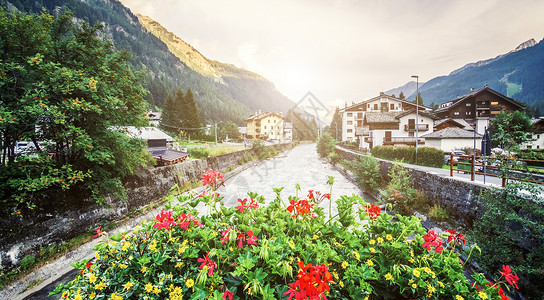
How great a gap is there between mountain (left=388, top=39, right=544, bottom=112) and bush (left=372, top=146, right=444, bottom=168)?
15403 cm

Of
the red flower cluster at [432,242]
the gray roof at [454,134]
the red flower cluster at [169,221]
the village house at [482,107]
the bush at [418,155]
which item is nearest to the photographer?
the red flower cluster at [432,242]

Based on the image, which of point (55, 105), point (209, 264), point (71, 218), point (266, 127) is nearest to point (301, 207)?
point (209, 264)

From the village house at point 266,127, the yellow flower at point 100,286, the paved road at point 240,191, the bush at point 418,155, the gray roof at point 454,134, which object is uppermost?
the village house at point 266,127

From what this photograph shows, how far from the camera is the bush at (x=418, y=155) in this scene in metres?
13.4

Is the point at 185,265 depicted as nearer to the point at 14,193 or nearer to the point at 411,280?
the point at 411,280

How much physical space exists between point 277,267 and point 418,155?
17.3 metres

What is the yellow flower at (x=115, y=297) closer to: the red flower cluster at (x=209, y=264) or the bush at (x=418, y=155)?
the red flower cluster at (x=209, y=264)

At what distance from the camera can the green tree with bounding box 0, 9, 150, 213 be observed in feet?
16.4

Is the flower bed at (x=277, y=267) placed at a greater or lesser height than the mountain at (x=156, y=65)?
lesser

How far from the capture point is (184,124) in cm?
4550

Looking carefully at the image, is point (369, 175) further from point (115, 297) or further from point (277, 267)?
point (115, 297)

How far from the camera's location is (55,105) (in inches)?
208

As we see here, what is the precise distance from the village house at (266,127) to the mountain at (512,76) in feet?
450

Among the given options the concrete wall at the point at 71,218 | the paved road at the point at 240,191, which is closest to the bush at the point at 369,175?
the paved road at the point at 240,191
